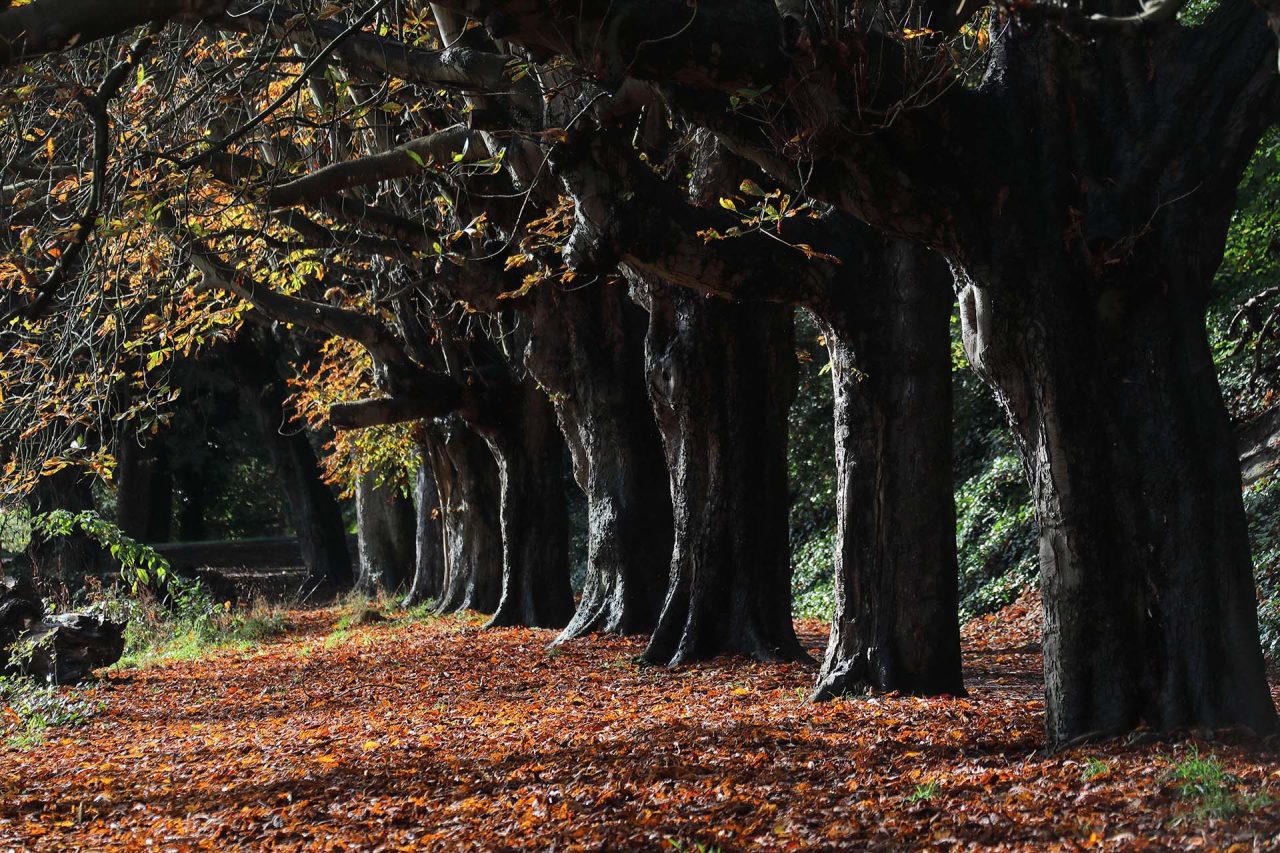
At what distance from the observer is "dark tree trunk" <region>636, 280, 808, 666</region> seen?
11.6 m

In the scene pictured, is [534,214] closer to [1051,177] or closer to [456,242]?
[456,242]

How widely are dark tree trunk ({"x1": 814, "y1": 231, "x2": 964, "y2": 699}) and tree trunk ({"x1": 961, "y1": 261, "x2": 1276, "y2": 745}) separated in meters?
2.30

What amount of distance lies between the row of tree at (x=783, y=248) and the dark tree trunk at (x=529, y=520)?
1.63 m

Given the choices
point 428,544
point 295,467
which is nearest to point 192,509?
point 295,467

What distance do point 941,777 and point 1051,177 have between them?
9.91 ft

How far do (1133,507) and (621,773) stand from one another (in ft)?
9.72

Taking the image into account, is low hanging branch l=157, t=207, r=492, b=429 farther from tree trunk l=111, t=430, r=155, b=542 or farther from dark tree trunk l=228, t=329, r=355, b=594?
tree trunk l=111, t=430, r=155, b=542

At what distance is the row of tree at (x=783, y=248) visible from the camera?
20.4 ft

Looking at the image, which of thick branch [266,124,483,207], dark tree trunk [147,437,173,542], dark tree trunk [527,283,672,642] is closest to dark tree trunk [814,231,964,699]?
thick branch [266,124,483,207]

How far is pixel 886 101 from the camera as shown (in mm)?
6156

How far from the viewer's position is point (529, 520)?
17312mm

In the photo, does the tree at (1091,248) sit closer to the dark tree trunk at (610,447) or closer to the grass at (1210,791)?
the grass at (1210,791)

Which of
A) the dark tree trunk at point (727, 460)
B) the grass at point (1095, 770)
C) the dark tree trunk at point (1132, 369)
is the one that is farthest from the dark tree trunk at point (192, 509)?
the grass at point (1095, 770)

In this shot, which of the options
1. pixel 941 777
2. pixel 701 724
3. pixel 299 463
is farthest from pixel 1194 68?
pixel 299 463
